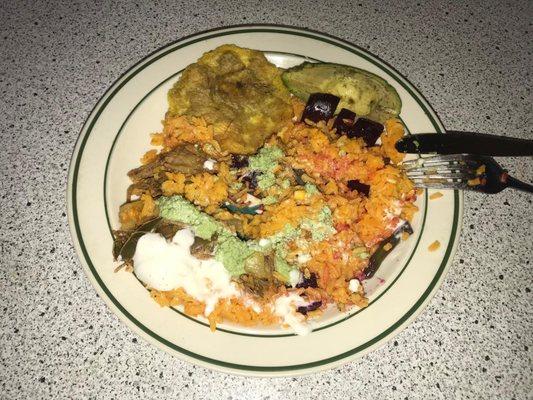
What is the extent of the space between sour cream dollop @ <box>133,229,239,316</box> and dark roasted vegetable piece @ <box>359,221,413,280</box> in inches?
23.8

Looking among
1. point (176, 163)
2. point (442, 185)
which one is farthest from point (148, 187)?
point (442, 185)

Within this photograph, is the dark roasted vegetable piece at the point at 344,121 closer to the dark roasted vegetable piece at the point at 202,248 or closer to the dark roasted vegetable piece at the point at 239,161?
the dark roasted vegetable piece at the point at 239,161

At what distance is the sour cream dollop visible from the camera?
5.21 ft

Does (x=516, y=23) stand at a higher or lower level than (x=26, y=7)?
lower

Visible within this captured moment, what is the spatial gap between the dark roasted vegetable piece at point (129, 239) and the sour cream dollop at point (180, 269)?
0.04m

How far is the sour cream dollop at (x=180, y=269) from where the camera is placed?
159 cm

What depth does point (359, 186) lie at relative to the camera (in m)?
1.88

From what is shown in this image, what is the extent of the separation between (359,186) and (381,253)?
1.06 ft

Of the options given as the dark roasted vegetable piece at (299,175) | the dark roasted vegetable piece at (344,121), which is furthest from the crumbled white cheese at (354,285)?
the dark roasted vegetable piece at (344,121)

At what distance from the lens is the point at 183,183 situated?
1.80 metres

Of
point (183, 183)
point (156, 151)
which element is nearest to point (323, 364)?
point (183, 183)

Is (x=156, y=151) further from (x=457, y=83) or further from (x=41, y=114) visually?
(x=457, y=83)

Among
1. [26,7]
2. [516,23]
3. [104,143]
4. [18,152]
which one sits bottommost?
[104,143]

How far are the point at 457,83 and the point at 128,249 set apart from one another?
208cm
